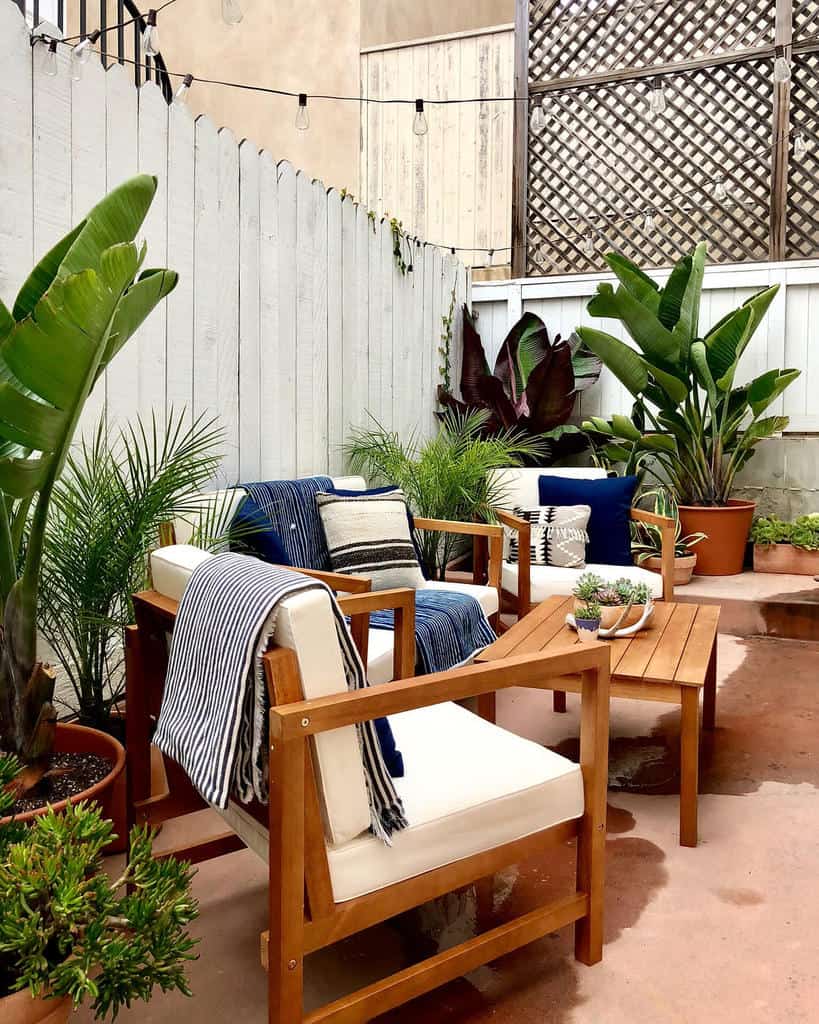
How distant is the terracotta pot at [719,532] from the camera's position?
16.9 ft

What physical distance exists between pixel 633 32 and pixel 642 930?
5.92 metres

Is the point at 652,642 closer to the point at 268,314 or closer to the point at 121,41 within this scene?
the point at 268,314

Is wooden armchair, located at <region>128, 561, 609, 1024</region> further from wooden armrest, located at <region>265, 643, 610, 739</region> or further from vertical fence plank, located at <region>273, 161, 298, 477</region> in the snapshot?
vertical fence plank, located at <region>273, 161, 298, 477</region>

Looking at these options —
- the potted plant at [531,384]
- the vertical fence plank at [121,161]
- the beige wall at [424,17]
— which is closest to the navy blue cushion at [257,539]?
the vertical fence plank at [121,161]

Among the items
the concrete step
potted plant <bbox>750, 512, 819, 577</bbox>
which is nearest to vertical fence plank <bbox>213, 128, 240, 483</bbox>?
the concrete step

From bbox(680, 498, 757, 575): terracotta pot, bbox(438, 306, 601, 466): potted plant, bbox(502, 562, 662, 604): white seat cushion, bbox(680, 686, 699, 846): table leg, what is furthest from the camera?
bbox(438, 306, 601, 466): potted plant

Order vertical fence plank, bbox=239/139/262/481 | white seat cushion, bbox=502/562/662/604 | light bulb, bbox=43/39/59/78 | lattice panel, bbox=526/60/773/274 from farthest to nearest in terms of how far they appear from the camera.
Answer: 1. lattice panel, bbox=526/60/773/274
2. white seat cushion, bbox=502/562/662/604
3. vertical fence plank, bbox=239/139/262/481
4. light bulb, bbox=43/39/59/78

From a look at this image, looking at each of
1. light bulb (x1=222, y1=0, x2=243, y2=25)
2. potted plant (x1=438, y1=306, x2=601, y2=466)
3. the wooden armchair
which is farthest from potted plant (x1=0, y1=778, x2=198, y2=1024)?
potted plant (x1=438, y1=306, x2=601, y2=466)

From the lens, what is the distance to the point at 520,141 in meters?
5.98

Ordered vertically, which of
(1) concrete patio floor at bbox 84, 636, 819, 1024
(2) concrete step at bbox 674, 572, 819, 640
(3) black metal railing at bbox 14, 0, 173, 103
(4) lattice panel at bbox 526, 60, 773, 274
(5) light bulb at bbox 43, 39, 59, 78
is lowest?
(1) concrete patio floor at bbox 84, 636, 819, 1024

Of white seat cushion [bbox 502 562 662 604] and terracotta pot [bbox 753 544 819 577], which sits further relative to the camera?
terracotta pot [bbox 753 544 819 577]

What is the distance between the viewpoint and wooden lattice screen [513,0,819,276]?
544 centimetres

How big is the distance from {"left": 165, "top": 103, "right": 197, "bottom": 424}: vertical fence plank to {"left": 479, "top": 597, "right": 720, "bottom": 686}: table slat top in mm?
1414

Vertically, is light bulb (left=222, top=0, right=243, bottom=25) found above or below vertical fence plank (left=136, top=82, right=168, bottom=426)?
above
